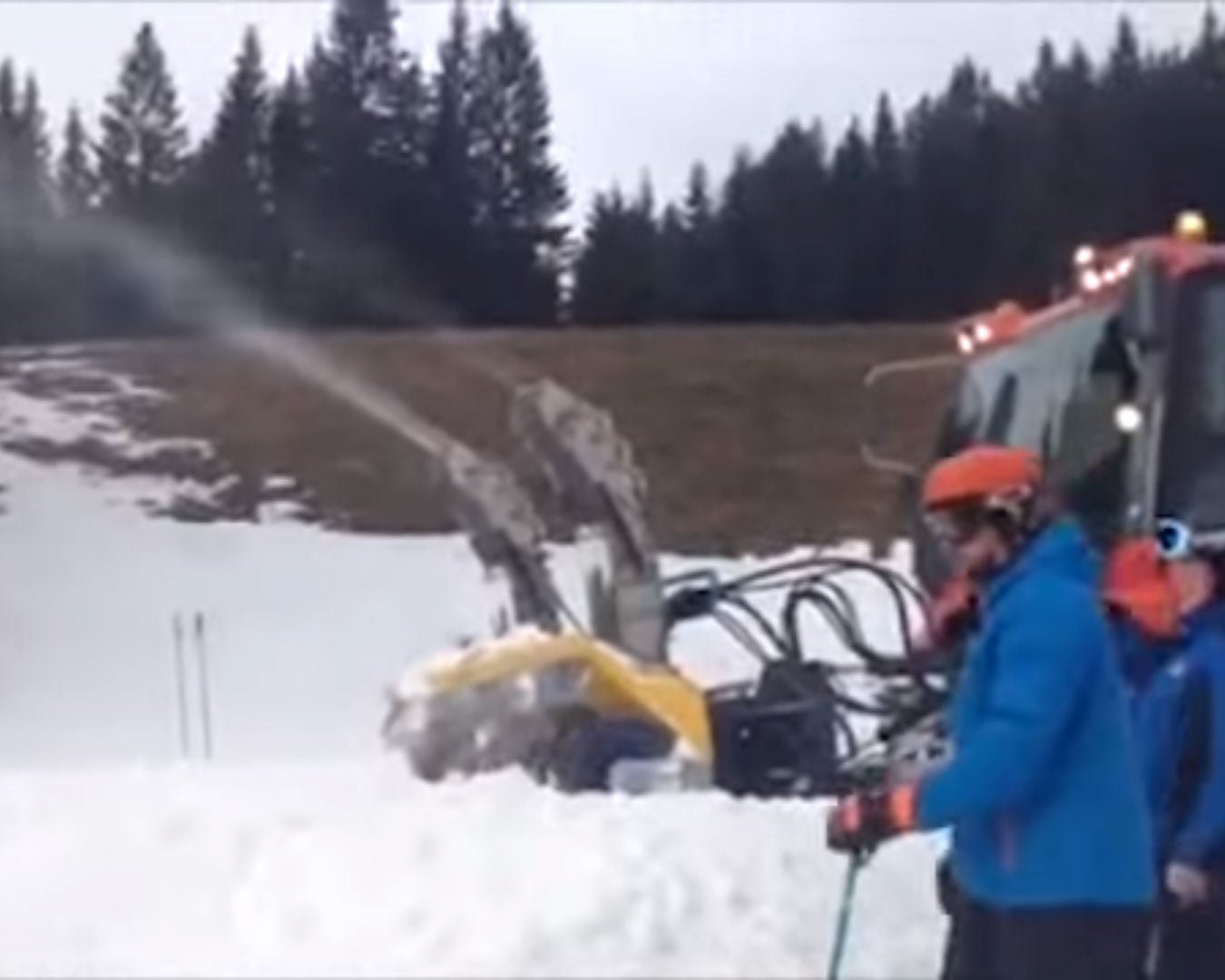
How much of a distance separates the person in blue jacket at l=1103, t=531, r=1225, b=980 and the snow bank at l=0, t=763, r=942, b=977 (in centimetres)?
179

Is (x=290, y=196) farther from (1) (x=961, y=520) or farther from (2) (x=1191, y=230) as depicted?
(1) (x=961, y=520)

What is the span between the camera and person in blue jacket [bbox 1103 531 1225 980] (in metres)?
7.64

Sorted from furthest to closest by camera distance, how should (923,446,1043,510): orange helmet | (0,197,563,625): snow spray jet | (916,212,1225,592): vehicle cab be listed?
(0,197,563,625): snow spray jet < (916,212,1225,592): vehicle cab < (923,446,1043,510): orange helmet

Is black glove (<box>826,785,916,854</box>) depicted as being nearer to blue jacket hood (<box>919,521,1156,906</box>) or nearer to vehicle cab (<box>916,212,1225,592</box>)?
blue jacket hood (<box>919,521,1156,906</box>)

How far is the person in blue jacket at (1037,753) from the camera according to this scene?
20.7 feet

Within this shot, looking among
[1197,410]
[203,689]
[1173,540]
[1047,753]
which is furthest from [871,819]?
[203,689]

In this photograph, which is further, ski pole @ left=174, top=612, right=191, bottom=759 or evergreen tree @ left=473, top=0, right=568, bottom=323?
evergreen tree @ left=473, top=0, right=568, bottom=323

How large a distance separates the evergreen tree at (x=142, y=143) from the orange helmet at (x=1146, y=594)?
153 feet

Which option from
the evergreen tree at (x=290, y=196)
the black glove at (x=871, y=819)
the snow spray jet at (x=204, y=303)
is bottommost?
the black glove at (x=871, y=819)

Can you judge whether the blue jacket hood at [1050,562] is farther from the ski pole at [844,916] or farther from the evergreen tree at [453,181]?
the evergreen tree at [453,181]

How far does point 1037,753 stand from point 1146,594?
1.67 metres

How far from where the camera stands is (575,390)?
148 ft

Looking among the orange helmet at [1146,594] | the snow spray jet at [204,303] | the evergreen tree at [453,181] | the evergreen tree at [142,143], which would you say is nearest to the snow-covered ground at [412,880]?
the orange helmet at [1146,594]

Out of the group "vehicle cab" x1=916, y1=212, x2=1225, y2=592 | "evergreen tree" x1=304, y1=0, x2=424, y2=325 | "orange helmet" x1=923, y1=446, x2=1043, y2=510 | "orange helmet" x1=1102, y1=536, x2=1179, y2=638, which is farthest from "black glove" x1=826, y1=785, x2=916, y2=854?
"evergreen tree" x1=304, y1=0, x2=424, y2=325
